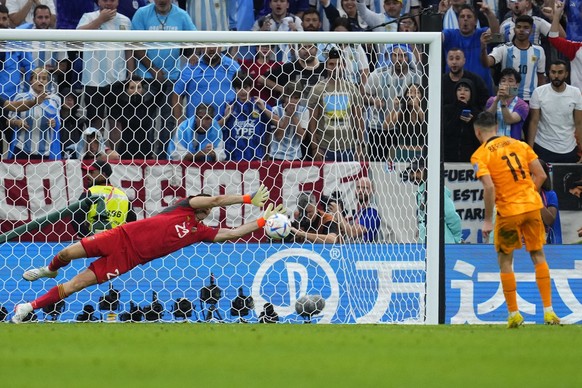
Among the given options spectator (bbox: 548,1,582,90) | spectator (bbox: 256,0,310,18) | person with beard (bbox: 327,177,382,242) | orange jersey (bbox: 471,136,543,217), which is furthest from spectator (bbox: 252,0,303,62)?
orange jersey (bbox: 471,136,543,217)

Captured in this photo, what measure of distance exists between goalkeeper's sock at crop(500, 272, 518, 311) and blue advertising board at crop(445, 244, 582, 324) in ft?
5.61

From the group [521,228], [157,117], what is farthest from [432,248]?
[157,117]

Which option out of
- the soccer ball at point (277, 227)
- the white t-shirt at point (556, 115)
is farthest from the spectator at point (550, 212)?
the soccer ball at point (277, 227)

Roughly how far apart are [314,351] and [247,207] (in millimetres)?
5578

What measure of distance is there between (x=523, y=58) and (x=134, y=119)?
5.67 meters

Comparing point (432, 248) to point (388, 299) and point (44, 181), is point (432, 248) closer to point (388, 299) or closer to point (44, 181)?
point (388, 299)

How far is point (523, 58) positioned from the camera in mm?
15812

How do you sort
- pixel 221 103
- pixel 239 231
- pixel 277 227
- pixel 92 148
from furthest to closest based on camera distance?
pixel 221 103 < pixel 92 148 < pixel 239 231 < pixel 277 227

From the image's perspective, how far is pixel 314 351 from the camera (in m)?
8.00

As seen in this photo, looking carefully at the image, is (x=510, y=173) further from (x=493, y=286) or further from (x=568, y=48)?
(x=568, y=48)

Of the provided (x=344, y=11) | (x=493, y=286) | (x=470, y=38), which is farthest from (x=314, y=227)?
(x=344, y=11)

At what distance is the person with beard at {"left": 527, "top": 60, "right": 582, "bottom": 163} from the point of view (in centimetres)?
1520

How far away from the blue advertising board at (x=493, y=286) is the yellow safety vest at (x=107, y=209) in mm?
3666

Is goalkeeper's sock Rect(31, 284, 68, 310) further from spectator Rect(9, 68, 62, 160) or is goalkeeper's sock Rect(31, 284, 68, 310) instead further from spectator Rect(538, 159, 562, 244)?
spectator Rect(538, 159, 562, 244)
